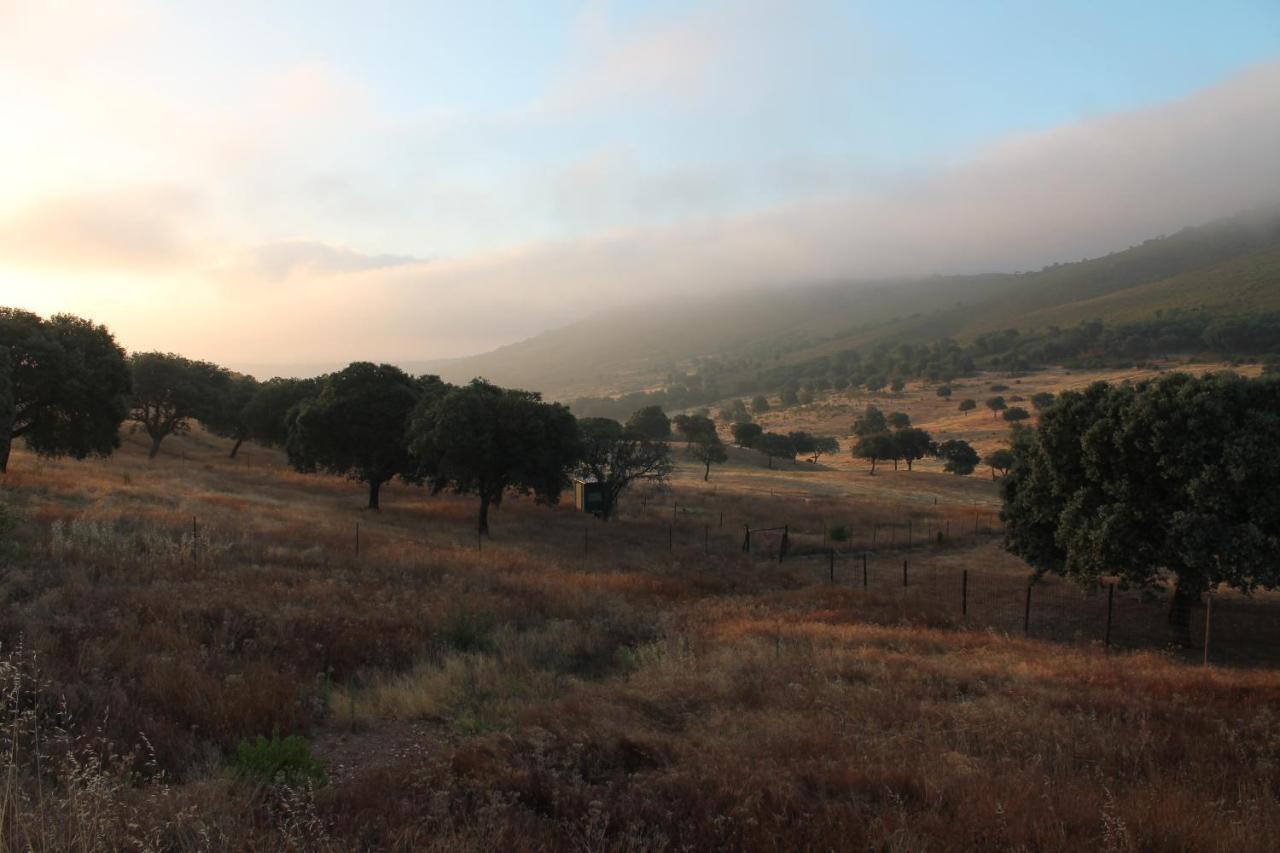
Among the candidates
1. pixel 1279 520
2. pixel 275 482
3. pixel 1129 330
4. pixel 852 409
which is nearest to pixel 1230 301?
pixel 1129 330

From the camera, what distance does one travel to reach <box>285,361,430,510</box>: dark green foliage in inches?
1511

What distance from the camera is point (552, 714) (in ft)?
26.5

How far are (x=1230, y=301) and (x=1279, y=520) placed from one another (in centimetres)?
22035

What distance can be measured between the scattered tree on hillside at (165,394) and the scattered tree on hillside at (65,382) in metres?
15.2

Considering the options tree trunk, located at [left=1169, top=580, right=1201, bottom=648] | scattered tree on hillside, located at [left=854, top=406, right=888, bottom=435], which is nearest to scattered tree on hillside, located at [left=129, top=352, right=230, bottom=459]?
tree trunk, located at [left=1169, top=580, right=1201, bottom=648]

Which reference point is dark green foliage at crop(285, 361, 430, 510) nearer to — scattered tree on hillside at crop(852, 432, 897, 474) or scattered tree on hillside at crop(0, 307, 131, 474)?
scattered tree on hillside at crop(0, 307, 131, 474)

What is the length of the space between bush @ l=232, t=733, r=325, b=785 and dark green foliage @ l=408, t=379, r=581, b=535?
26.7m

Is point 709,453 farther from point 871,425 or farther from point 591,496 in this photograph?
point 871,425

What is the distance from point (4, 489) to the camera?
2266 cm

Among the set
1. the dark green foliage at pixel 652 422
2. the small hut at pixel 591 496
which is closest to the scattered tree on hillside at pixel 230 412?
the small hut at pixel 591 496

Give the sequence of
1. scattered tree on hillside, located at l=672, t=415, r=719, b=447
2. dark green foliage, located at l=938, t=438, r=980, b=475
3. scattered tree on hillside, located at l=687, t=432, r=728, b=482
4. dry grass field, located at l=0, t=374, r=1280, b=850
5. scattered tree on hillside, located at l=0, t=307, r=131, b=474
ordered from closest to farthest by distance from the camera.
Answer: dry grass field, located at l=0, t=374, r=1280, b=850 → scattered tree on hillside, located at l=0, t=307, r=131, b=474 → scattered tree on hillside, located at l=687, t=432, r=728, b=482 → dark green foliage, located at l=938, t=438, r=980, b=475 → scattered tree on hillside, located at l=672, t=415, r=719, b=447

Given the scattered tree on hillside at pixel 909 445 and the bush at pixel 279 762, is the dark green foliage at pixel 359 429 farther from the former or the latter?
the scattered tree on hillside at pixel 909 445

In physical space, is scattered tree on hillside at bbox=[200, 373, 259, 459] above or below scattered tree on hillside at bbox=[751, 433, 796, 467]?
above

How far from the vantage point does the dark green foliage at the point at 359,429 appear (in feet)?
126
